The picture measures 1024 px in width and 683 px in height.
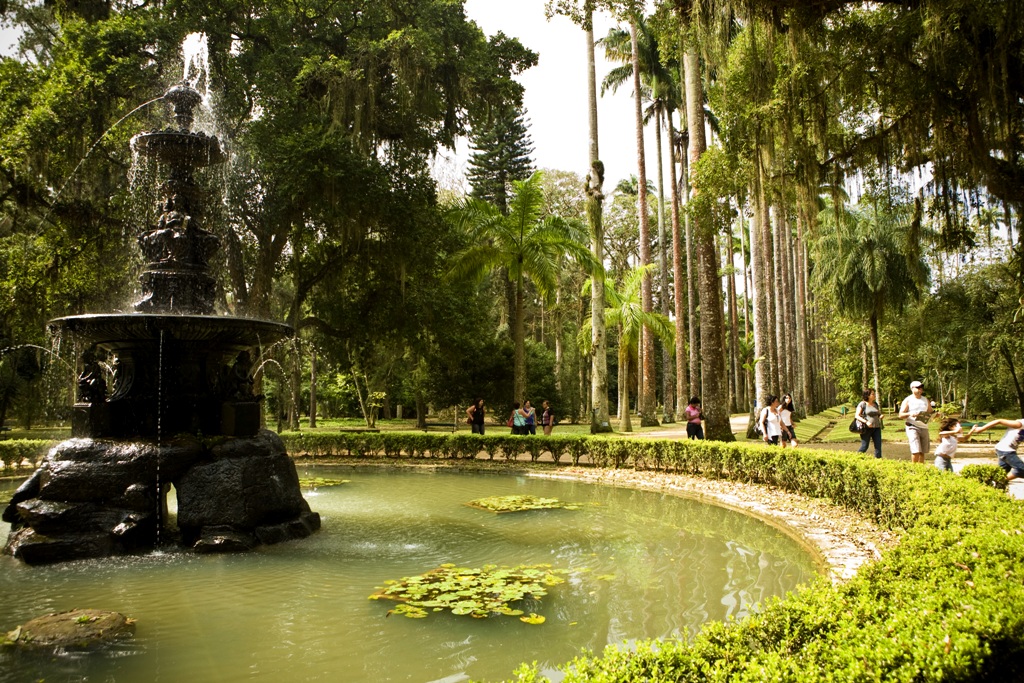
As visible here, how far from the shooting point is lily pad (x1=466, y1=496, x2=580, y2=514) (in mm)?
11180

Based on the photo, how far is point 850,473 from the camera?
1033 centimetres

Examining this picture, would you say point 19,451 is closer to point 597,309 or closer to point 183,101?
point 183,101

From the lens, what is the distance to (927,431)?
36.7 ft

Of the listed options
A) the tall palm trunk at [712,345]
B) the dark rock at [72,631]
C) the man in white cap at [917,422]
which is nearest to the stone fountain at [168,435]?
the dark rock at [72,631]

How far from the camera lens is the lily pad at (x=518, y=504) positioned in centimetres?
1118

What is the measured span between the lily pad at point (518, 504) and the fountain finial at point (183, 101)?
8.05 meters

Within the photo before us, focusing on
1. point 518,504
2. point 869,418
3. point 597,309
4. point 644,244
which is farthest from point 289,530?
point 644,244

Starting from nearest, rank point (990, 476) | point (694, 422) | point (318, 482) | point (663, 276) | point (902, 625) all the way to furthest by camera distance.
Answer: point (902, 625)
point (990, 476)
point (318, 482)
point (694, 422)
point (663, 276)

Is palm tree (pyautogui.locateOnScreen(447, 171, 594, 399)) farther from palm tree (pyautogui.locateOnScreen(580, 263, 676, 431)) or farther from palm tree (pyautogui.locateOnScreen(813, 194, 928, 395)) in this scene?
palm tree (pyautogui.locateOnScreen(813, 194, 928, 395))

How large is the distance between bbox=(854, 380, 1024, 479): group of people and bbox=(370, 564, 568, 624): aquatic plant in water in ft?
20.2

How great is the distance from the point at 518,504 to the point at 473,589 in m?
5.19

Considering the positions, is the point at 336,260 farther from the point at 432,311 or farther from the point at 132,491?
the point at 132,491

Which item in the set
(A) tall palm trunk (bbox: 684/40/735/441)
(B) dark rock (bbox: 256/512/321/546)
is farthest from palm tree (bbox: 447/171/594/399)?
(B) dark rock (bbox: 256/512/321/546)

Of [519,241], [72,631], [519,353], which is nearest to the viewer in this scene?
[72,631]
